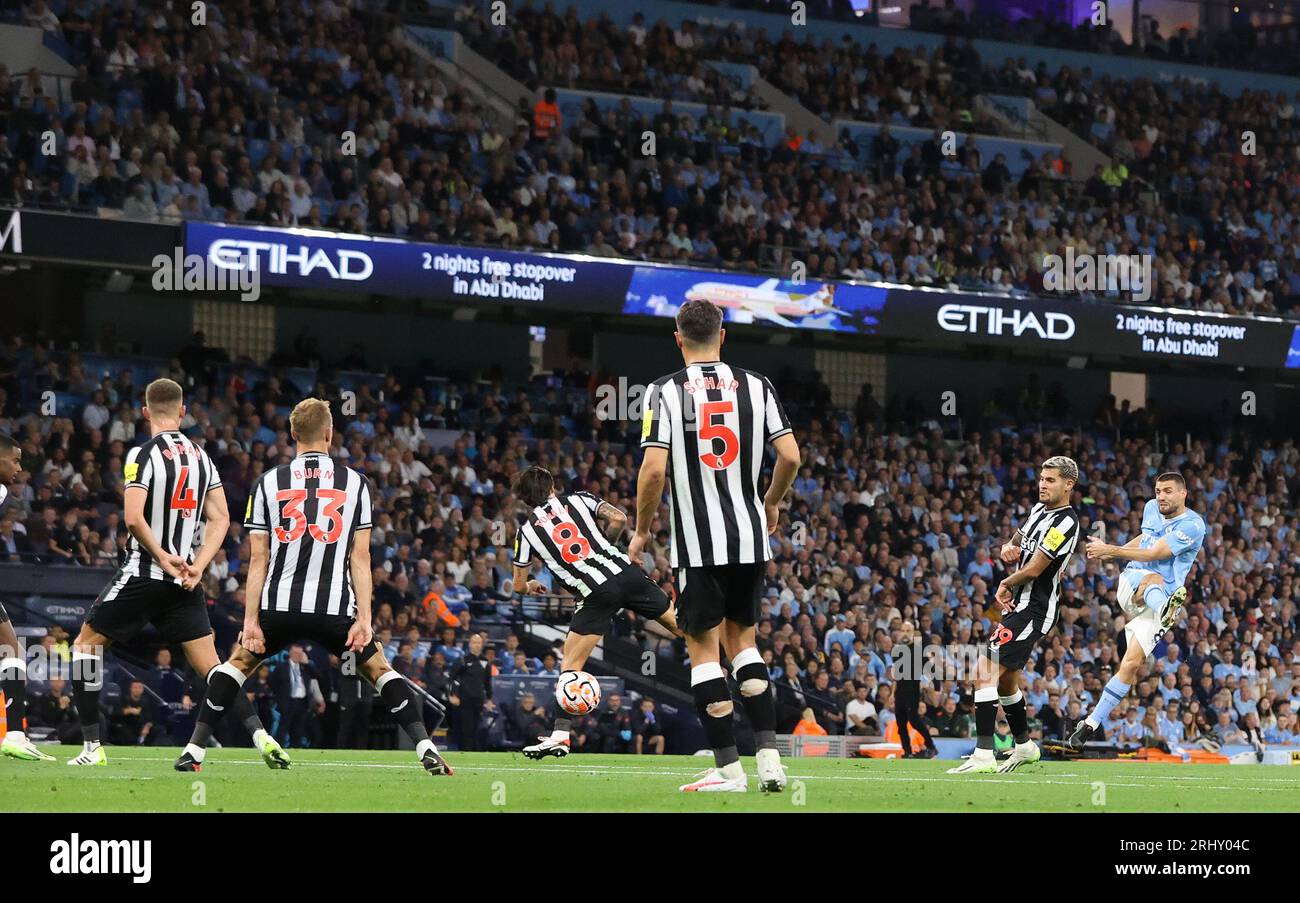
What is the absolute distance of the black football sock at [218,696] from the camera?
1053cm

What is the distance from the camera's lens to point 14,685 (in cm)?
1305

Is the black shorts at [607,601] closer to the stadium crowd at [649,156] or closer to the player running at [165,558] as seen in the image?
the player running at [165,558]

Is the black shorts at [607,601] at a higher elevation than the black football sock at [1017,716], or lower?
higher

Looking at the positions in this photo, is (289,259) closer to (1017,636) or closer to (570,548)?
(570,548)

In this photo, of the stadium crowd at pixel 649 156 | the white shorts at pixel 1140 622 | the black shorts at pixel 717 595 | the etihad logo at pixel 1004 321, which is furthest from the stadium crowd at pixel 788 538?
the black shorts at pixel 717 595

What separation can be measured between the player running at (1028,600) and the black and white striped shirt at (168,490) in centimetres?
569

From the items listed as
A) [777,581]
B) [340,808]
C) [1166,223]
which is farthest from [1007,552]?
[1166,223]

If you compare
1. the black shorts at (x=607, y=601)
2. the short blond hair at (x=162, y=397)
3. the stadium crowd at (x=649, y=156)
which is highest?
the stadium crowd at (x=649, y=156)

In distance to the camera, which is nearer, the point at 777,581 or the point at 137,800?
the point at 137,800

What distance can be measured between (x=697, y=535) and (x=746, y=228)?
21.7 m

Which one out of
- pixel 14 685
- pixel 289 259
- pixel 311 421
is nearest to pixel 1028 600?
pixel 311 421

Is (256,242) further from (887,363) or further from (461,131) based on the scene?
(887,363)
